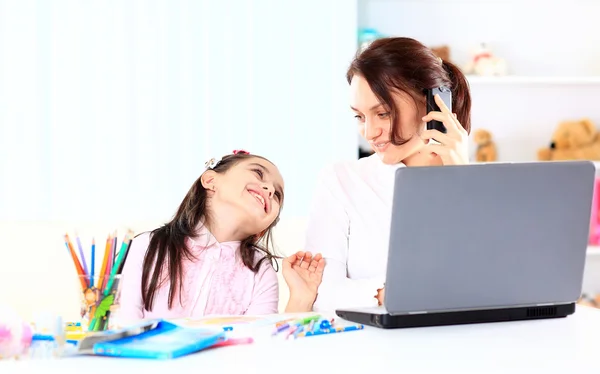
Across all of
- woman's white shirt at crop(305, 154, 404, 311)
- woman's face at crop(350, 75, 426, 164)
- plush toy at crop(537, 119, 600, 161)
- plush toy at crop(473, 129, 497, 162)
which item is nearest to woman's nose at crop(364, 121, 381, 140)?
woman's face at crop(350, 75, 426, 164)

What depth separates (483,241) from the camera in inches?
44.8

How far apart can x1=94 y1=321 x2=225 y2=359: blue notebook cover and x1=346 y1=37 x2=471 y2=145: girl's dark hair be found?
2.97ft

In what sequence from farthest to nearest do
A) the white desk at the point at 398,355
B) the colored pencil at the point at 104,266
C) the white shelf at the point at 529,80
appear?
the white shelf at the point at 529,80
the colored pencil at the point at 104,266
the white desk at the point at 398,355

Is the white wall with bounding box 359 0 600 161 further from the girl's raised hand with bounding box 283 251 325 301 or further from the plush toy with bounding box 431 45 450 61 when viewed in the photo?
the girl's raised hand with bounding box 283 251 325 301

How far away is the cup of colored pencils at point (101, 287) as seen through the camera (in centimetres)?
105

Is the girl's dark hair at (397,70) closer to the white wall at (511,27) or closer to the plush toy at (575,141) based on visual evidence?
the white wall at (511,27)

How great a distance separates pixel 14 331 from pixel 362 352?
1.40ft

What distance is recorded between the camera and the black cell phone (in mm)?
1676

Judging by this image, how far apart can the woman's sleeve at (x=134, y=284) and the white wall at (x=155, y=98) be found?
1313 millimetres

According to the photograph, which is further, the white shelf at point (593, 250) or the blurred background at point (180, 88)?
the white shelf at point (593, 250)

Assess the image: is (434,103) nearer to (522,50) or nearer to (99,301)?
(99,301)

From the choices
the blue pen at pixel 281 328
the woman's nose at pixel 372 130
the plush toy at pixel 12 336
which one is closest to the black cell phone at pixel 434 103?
the woman's nose at pixel 372 130

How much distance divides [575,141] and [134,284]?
7.51 ft

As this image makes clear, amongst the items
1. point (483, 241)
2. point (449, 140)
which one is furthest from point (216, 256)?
point (483, 241)
